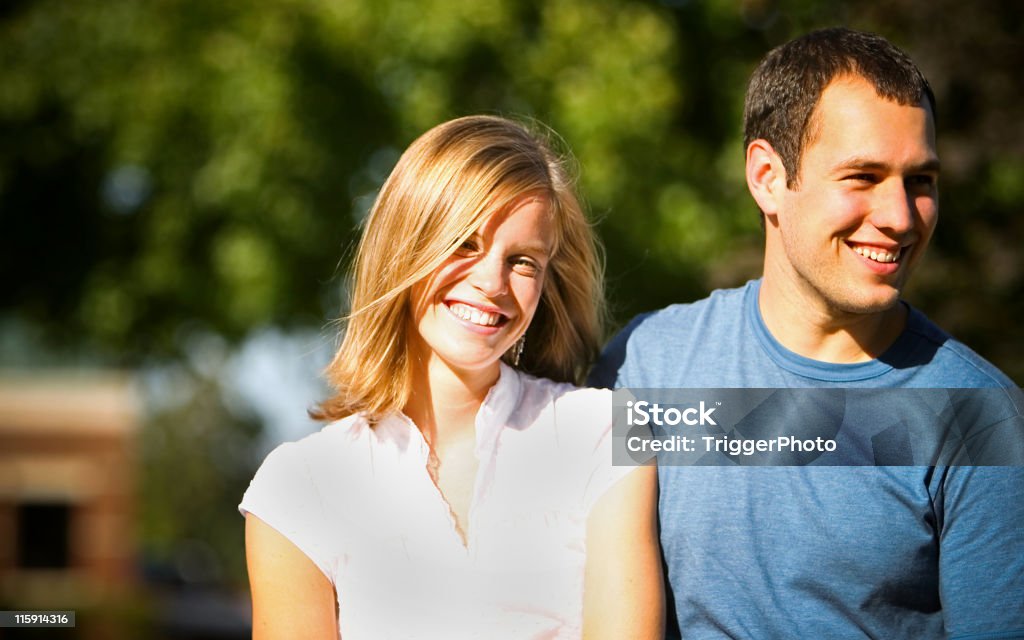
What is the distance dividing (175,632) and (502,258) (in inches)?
526

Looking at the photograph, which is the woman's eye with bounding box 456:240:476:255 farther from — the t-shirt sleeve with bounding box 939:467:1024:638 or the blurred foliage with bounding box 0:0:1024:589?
the blurred foliage with bounding box 0:0:1024:589

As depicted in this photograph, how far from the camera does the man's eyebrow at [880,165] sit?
2.38 m

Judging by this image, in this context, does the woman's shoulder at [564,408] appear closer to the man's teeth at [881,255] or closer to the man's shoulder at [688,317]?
the man's shoulder at [688,317]

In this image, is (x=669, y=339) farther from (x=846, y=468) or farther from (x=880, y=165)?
(x=880, y=165)

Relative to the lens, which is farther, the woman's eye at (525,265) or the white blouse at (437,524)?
the woman's eye at (525,265)

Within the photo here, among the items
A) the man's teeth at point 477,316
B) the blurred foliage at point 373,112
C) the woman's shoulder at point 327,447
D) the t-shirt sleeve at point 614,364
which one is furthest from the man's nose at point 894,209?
the blurred foliage at point 373,112

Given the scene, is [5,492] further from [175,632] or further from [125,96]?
[125,96]

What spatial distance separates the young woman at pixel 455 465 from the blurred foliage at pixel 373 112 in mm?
3538

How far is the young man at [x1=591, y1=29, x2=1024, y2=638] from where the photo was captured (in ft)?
7.57

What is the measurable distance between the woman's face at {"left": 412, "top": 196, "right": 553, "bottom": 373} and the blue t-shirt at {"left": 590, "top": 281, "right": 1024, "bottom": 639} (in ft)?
1.50

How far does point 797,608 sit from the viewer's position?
7.83 ft

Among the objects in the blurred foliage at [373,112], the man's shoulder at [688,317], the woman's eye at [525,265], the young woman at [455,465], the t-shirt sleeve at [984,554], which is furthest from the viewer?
the blurred foliage at [373,112]

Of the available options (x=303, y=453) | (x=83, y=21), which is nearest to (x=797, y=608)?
(x=303, y=453)

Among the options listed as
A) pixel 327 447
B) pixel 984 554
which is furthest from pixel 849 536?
pixel 327 447
